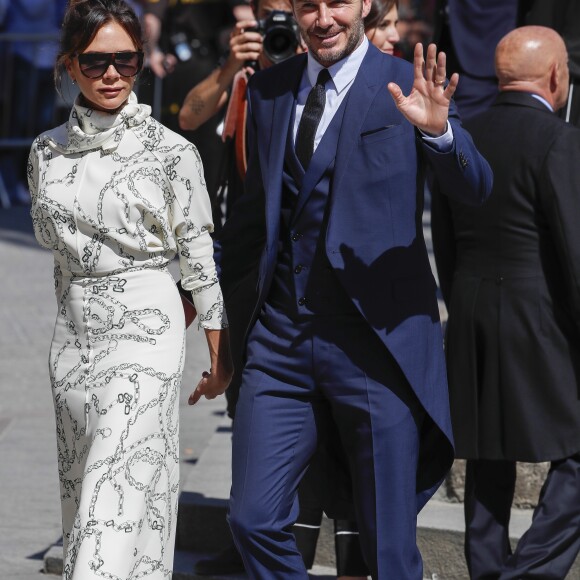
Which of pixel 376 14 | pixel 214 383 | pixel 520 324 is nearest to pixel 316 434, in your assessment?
pixel 214 383

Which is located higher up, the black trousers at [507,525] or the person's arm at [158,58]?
the person's arm at [158,58]

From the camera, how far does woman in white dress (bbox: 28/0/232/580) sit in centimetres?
407

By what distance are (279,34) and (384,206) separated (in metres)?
1.35

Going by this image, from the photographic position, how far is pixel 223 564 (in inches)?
215

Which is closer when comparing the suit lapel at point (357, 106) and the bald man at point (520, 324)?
the suit lapel at point (357, 106)

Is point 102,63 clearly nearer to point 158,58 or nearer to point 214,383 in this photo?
point 214,383

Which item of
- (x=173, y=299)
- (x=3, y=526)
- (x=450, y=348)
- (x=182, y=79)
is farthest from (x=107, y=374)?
(x=182, y=79)

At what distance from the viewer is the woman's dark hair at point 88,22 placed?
427 cm

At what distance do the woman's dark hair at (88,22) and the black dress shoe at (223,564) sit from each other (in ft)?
6.38

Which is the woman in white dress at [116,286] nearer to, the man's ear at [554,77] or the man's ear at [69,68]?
the man's ear at [69,68]

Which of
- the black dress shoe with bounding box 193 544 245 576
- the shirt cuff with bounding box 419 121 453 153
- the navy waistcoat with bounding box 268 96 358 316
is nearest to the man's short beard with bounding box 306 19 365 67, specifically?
the navy waistcoat with bounding box 268 96 358 316

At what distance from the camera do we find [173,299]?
4.24 m

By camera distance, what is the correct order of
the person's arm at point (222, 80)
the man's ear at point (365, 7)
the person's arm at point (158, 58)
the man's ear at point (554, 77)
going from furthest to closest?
the person's arm at point (158, 58), the person's arm at point (222, 80), the man's ear at point (554, 77), the man's ear at point (365, 7)

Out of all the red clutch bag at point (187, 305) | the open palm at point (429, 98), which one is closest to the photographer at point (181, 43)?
the red clutch bag at point (187, 305)
